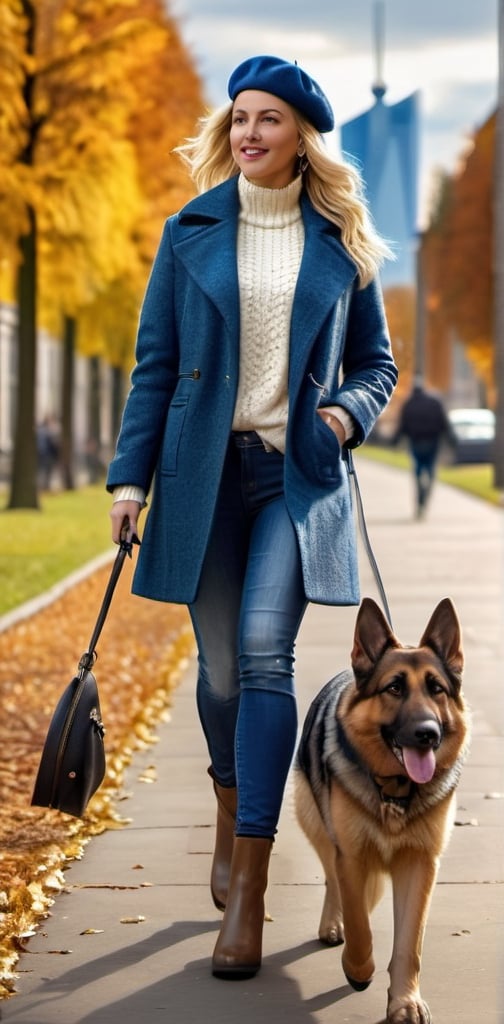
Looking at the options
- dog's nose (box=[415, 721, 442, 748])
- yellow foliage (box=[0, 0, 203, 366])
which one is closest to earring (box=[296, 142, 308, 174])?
dog's nose (box=[415, 721, 442, 748])

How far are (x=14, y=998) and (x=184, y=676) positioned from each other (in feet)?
19.1

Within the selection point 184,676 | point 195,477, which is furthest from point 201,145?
point 184,676

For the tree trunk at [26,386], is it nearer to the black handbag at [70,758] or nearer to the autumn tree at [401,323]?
the autumn tree at [401,323]

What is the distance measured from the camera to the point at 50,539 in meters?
19.7

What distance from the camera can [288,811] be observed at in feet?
21.8

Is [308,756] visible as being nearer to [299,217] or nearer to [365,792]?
[365,792]

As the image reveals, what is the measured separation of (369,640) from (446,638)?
171 mm

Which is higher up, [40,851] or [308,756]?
[308,756]

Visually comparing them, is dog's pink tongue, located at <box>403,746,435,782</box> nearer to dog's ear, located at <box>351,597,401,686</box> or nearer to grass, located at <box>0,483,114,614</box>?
dog's ear, located at <box>351,597,401,686</box>

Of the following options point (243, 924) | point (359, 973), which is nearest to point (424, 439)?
point (243, 924)

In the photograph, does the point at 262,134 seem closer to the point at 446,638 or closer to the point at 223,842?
the point at 446,638

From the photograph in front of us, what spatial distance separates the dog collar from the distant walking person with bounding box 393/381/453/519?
2002 cm

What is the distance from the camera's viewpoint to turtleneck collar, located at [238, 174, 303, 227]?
4875 mm

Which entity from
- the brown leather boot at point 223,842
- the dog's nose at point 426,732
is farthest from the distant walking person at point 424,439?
the dog's nose at point 426,732
